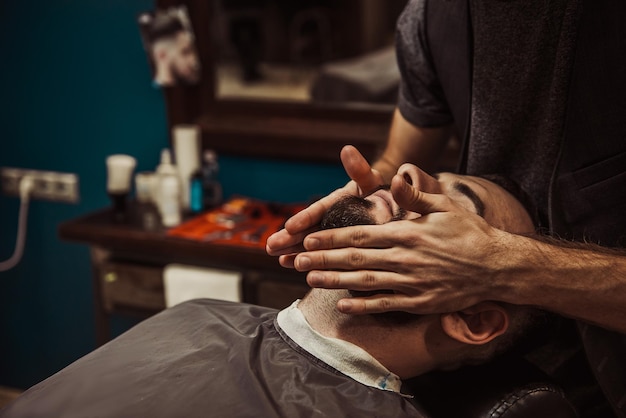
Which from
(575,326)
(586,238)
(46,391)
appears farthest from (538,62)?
(46,391)

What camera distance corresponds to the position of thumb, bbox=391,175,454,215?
120cm


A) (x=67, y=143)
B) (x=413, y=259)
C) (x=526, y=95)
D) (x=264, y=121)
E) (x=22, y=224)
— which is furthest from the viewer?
(x=22, y=224)

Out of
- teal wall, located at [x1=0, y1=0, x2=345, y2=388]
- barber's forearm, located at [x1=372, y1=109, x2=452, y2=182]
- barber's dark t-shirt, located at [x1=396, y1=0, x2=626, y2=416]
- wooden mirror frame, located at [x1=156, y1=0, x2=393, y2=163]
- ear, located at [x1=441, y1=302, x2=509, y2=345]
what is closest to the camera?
ear, located at [x1=441, y1=302, x2=509, y2=345]

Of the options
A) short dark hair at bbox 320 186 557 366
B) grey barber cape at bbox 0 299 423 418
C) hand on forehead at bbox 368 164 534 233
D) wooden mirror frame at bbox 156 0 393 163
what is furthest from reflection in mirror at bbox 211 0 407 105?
grey barber cape at bbox 0 299 423 418

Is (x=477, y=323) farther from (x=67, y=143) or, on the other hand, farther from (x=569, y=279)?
(x=67, y=143)

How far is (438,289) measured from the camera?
1.26m

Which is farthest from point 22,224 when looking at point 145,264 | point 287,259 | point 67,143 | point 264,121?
point 287,259

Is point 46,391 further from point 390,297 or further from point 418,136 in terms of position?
point 418,136

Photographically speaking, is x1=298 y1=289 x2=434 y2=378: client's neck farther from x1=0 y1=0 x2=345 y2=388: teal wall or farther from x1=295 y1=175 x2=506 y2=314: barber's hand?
x1=0 y1=0 x2=345 y2=388: teal wall

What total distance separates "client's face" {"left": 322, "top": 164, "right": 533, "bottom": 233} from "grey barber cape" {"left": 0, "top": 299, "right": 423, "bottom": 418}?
0.23 m

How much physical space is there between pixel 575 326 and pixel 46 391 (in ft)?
3.36

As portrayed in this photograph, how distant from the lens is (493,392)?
130 centimetres

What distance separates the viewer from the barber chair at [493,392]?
4.16 feet

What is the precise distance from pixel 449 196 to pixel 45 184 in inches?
91.5
